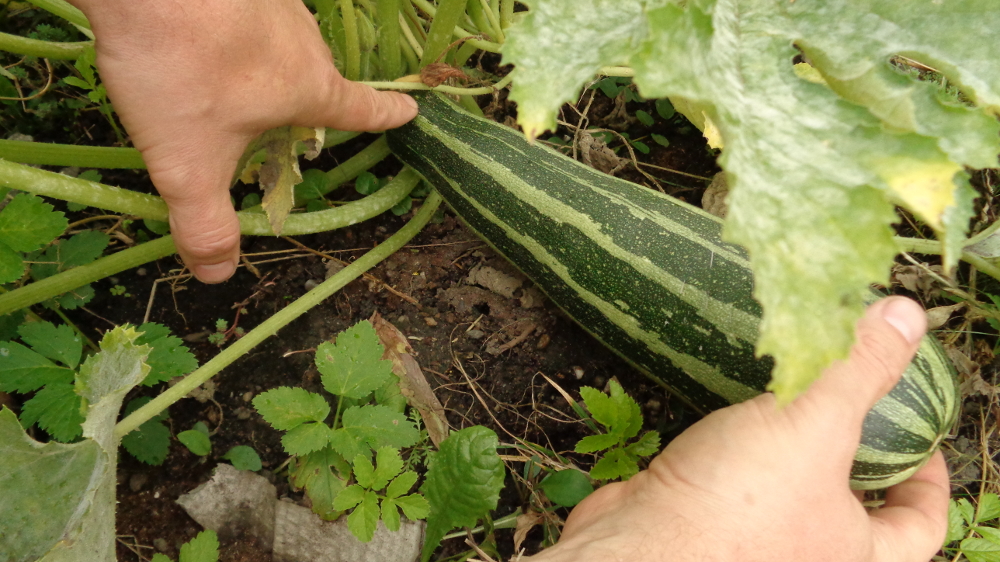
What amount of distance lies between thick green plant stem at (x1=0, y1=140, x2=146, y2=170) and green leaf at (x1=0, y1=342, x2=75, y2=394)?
0.48m

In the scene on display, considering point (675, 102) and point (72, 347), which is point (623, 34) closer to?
point (675, 102)

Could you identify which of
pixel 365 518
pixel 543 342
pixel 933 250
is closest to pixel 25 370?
pixel 365 518

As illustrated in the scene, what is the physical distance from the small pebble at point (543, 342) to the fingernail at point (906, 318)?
1.01 m

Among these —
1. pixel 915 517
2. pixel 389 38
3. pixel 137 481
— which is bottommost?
pixel 137 481

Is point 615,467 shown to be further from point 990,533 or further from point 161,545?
point 161,545

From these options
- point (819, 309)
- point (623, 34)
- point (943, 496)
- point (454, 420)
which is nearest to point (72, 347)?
point (454, 420)

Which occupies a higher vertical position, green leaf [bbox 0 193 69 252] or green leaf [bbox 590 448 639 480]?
green leaf [bbox 0 193 69 252]

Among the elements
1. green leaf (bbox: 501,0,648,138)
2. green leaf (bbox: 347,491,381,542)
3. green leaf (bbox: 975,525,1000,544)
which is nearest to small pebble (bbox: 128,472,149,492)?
green leaf (bbox: 347,491,381,542)

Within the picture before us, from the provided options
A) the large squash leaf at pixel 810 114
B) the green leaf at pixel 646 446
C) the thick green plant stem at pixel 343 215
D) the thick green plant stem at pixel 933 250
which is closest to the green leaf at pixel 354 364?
the thick green plant stem at pixel 343 215

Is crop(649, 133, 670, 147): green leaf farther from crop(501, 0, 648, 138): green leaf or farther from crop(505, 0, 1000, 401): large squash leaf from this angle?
crop(501, 0, 648, 138): green leaf

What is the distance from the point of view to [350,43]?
1.71 metres

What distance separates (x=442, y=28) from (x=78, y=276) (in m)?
1.22

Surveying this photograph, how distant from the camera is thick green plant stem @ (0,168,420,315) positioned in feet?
5.50

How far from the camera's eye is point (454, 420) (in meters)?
2.01
